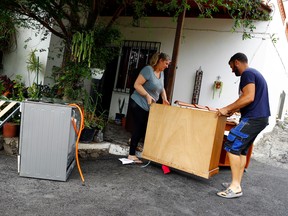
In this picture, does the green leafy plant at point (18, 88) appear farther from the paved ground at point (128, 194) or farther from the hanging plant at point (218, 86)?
the hanging plant at point (218, 86)

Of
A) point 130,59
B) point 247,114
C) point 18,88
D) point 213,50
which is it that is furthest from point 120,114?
point 247,114

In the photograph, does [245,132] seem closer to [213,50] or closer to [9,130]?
[9,130]

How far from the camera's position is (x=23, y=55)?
720 cm

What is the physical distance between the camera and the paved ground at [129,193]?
2.72 m

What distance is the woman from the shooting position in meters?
4.11

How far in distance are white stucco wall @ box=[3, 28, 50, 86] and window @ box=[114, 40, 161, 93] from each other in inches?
78.0

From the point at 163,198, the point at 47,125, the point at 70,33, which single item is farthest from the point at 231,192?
the point at 70,33

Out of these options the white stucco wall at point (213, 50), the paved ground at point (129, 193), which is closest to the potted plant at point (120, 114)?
the white stucco wall at point (213, 50)

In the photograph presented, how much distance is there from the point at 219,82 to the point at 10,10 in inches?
175

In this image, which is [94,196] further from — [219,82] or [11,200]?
[219,82]

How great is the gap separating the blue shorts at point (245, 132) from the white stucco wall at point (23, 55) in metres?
4.71

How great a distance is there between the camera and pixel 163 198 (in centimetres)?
321

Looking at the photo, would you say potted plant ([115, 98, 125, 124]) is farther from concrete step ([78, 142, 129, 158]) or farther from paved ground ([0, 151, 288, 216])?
paved ground ([0, 151, 288, 216])

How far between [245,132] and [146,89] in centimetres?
157
